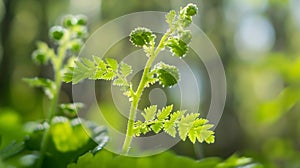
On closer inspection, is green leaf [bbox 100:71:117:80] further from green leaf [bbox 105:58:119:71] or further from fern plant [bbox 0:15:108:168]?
fern plant [bbox 0:15:108:168]

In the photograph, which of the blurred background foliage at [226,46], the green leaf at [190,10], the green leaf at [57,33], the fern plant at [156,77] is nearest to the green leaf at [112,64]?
the fern plant at [156,77]

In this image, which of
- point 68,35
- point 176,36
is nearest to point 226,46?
point 68,35

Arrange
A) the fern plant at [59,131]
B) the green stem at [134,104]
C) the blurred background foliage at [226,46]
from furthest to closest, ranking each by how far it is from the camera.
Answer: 1. the blurred background foliage at [226,46]
2. the fern plant at [59,131]
3. the green stem at [134,104]

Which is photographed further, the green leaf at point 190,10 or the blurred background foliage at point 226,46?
the blurred background foliage at point 226,46

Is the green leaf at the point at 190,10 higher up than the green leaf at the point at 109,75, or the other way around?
the green leaf at the point at 190,10

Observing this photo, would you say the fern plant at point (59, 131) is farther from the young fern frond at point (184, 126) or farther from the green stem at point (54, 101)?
the young fern frond at point (184, 126)

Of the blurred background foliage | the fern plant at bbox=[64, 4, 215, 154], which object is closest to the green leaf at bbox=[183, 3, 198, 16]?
the fern plant at bbox=[64, 4, 215, 154]

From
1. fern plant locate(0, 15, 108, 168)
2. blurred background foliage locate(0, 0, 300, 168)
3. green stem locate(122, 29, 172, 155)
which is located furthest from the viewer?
blurred background foliage locate(0, 0, 300, 168)

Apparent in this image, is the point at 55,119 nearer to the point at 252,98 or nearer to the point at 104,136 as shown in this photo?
the point at 104,136
